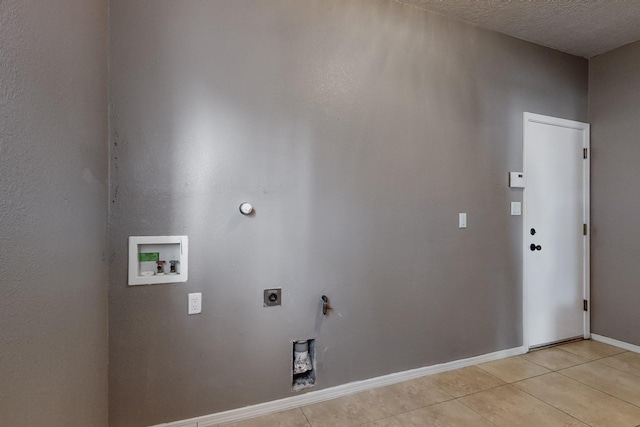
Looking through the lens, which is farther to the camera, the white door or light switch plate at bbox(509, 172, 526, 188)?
the white door

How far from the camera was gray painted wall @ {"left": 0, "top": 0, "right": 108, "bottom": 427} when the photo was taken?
2.64 ft

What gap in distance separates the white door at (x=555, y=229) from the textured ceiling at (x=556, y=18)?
0.69 meters

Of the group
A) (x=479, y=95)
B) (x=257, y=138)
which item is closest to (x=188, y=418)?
(x=257, y=138)

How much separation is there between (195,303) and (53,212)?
91 centimetres

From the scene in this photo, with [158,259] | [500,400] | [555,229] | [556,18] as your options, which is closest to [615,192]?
[555,229]

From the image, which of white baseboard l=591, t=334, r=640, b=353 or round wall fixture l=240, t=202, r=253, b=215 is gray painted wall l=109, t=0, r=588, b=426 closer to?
round wall fixture l=240, t=202, r=253, b=215

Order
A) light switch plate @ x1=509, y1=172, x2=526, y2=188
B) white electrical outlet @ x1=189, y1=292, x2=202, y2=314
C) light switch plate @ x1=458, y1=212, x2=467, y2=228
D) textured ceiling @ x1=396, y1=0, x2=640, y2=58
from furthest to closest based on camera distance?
light switch plate @ x1=509, y1=172, x2=526, y2=188 → light switch plate @ x1=458, y1=212, x2=467, y2=228 → textured ceiling @ x1=396, y1=0, x2=640, y2=58 → white electrical outlet @ x1=189, y1=292, x2=202, y2=314

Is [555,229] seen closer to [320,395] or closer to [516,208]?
[516,208]

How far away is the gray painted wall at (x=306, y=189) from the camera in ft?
5.48

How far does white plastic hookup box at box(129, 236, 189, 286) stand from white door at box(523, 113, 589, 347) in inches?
111

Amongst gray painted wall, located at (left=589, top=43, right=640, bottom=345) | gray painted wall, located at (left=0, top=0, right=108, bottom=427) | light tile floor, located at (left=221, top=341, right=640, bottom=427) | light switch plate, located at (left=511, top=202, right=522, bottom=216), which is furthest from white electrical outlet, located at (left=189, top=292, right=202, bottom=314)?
gray painted wall, located at (left=589, top=43, right=640, bottom=345)

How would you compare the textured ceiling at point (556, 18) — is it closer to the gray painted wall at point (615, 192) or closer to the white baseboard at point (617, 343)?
the gray painted wall at point (615, 192)

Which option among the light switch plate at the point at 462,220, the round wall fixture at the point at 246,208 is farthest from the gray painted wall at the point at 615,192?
the round wall fixture at the point at 246,208

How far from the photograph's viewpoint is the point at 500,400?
6.66 feet
